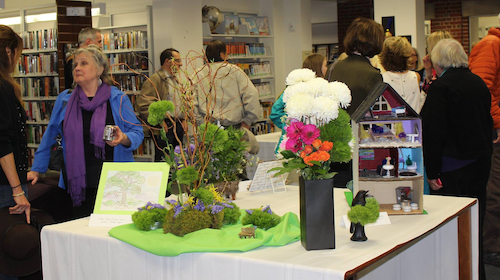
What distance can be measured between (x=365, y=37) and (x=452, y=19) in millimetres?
10089

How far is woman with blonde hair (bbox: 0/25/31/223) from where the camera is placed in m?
2.70

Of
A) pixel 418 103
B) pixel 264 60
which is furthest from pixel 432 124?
pixel 264 60

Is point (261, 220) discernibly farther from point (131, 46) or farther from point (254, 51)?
point (254, 51)

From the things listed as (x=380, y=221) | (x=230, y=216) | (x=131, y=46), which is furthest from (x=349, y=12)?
(x=230, y=216)

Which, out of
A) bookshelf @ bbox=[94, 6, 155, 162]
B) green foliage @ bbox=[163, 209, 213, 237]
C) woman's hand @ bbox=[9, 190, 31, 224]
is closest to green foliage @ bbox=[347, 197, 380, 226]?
green foliage @ bbox=[163, 209, 213, 237]

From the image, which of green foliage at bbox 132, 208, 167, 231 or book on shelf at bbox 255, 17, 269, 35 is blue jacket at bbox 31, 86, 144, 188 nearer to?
green foliage at bbox 132, 208, 167, 231

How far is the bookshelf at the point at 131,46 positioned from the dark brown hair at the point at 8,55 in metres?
4.53

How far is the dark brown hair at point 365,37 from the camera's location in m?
3.10

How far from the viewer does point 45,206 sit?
11.4 feet

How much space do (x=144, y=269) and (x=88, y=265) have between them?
0.28 metres

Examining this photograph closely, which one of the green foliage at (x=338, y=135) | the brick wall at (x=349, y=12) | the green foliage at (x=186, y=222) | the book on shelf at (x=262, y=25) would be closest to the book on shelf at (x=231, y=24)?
the book on shelf at (x=262, y=25)

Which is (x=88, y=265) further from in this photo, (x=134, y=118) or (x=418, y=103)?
(x=418, y=103)

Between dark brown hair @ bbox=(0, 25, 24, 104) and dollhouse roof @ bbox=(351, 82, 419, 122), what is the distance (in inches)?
70.2

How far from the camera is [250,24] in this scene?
884cm
